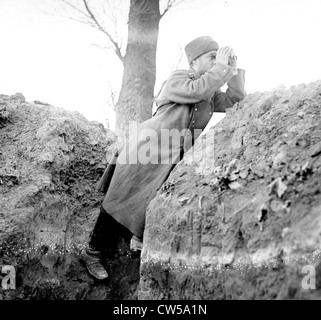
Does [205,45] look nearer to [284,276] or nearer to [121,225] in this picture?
[121,225]

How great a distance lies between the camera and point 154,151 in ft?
8.20

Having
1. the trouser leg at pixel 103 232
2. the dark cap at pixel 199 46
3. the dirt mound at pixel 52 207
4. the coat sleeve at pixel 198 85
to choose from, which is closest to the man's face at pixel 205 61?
the dark cap at pixel 199 46

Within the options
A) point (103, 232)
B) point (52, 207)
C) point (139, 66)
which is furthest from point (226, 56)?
point (139, 66)

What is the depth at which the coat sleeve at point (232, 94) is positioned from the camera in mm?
2809

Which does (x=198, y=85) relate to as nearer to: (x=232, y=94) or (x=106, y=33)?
(x=232, y=94)

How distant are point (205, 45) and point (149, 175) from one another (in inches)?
41.6

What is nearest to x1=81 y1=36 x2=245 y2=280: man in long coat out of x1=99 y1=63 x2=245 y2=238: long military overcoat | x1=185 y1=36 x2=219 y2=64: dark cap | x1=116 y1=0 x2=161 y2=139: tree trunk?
x1=99 y1=63 x2=245 y2=238: long military overcoat

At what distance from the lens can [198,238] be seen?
1.91 m

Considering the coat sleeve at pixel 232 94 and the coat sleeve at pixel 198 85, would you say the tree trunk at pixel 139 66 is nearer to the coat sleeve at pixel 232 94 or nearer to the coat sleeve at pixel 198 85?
the coat sleeve at pixel 232 94

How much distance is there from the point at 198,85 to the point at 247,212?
1060 mm

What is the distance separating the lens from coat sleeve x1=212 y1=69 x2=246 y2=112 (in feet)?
9.21

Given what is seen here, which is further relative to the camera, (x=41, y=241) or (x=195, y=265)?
(x=41, y=241)

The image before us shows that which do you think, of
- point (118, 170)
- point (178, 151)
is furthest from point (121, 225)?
point (178, 151)

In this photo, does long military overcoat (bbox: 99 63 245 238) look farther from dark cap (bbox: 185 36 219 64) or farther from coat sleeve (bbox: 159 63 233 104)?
dark cap (bbox: 185 36 219 64)
